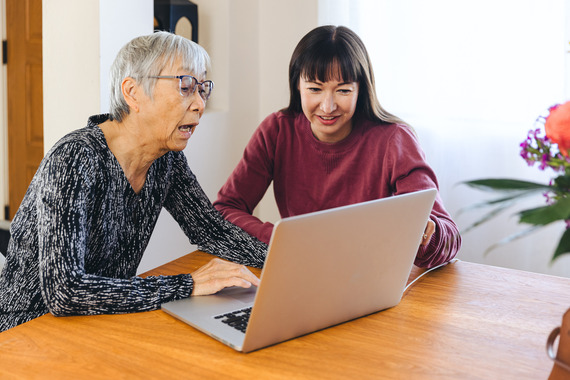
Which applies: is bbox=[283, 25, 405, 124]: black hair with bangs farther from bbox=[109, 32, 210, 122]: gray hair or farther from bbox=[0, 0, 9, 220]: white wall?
bbox=[0, 0, 9, 220]: white wall

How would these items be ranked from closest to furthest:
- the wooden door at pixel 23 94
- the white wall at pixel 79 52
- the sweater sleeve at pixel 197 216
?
the sweater sleeve at pixel 197 216
the white wall at pixel 79 52
the wooden door at pixel 23 94

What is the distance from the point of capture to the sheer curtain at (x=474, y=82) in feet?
8.31

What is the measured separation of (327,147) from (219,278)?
0.73m

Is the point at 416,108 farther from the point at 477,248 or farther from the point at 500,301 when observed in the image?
the point at 500,301

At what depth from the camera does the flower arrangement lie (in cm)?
67

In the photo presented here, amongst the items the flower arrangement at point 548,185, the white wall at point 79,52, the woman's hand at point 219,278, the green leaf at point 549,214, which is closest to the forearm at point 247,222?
the woman's hand at point 219,278

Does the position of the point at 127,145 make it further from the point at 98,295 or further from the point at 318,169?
the point at 318,169

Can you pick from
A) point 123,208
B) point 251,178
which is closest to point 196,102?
point 123,208

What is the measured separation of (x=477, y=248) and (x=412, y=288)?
1.53 meters

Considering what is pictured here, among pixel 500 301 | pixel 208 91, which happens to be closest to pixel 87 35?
pixel 208 91

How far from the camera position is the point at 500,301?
50.2 inches

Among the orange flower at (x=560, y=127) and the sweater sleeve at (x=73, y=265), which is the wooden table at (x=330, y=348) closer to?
the sweater sleeve at (x=73, y=265)

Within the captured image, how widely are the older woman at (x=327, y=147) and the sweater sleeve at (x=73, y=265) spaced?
0.46 metres

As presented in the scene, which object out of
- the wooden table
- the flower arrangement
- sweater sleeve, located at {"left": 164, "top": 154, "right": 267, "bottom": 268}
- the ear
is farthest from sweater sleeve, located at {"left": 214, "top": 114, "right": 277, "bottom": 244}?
the flower arrangement
